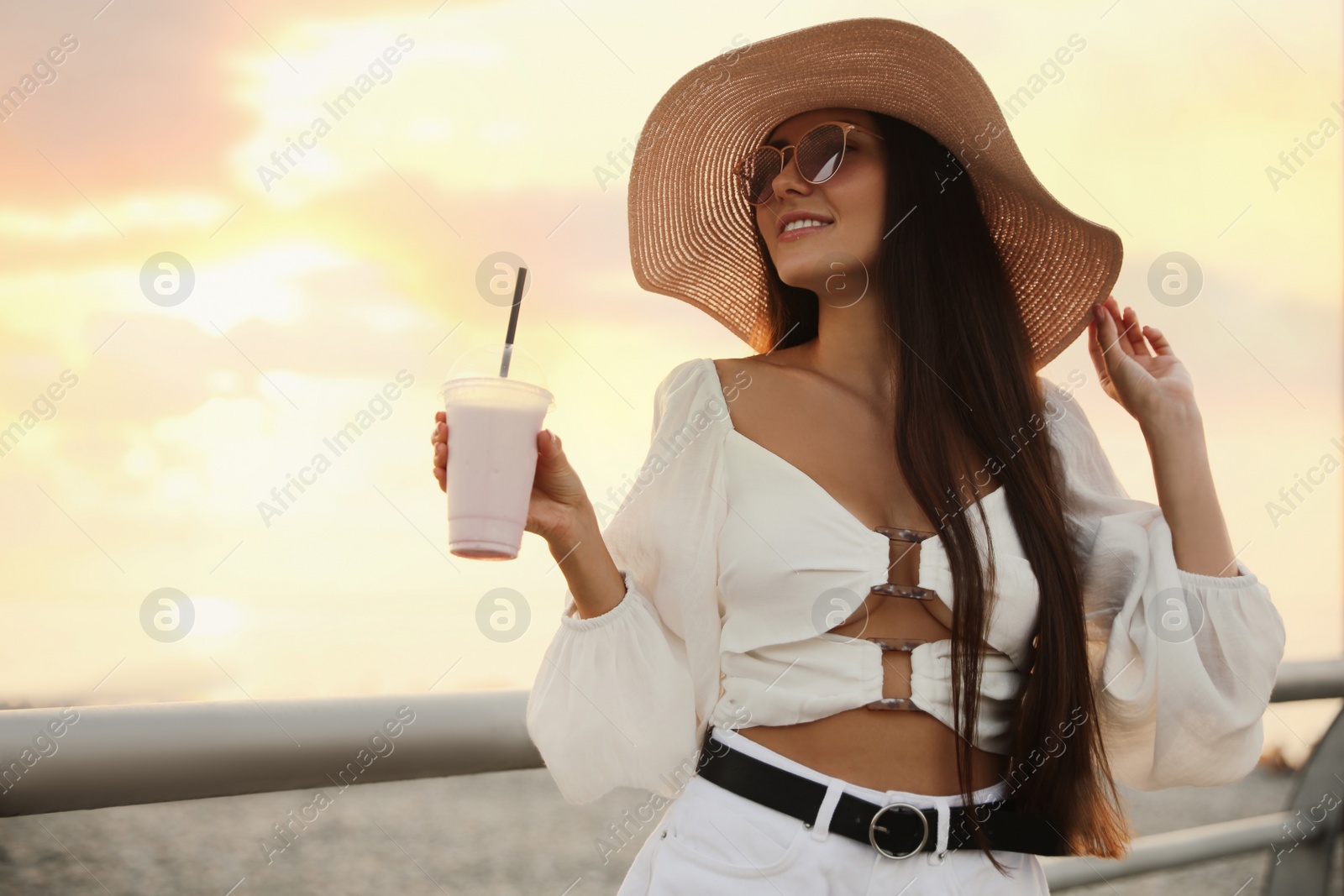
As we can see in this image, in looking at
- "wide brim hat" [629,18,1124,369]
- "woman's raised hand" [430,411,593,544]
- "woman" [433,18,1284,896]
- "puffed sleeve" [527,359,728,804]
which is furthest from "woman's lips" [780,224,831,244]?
"woman's raised hand" [430,411,593,544]

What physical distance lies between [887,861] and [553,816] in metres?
2.98

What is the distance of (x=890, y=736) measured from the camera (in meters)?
1.44

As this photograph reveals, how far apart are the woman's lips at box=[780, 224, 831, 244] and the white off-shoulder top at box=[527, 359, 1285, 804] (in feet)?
1.08

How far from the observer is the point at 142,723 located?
1054 millimetres

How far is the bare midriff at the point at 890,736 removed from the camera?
1.42m

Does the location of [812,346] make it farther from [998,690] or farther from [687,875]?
[687,875]

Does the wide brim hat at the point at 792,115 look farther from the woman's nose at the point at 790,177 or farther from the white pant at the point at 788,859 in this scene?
the white pant at the point at 788,859

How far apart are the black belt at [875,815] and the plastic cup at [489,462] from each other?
0.44 meters

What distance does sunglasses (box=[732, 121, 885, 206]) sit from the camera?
1815 mm

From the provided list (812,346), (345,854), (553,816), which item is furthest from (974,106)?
(553,816)

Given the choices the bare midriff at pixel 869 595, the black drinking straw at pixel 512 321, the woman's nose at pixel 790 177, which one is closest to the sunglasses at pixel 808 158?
the woman's nose at pixel 790 177

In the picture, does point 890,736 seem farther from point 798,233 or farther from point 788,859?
point 798,233

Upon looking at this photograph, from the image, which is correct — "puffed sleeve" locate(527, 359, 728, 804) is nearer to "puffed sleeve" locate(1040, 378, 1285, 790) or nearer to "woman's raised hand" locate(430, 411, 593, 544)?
A: "woman's raised hand" locate(430, 411, 593, 544)

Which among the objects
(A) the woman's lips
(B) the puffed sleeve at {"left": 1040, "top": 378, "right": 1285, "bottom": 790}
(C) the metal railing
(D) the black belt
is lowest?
(C) the metal railing
